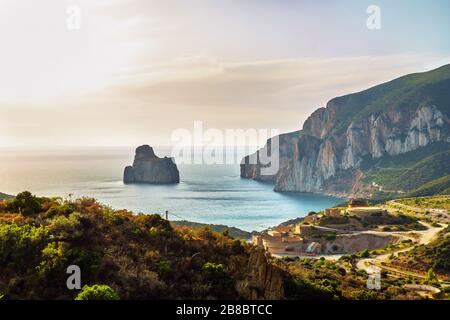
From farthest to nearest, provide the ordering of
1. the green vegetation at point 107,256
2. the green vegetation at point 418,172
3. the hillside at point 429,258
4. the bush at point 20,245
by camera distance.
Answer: the green vegetation at point 418,172
the hillside at point 429,258
the bush at point 20,245
the green vegetation at point 107,256

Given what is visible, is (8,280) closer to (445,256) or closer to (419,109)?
(445,256)

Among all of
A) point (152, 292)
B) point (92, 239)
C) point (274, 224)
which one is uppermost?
point (92, 239)

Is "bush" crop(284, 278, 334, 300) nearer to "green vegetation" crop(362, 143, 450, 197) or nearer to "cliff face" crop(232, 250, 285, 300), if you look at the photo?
"cliff face" crop(232, 250, 285, 300)

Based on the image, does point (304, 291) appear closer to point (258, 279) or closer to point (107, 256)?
point (258, 279)

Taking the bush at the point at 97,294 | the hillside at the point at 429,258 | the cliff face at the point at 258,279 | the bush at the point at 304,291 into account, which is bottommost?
the hillside at the point at 429,258

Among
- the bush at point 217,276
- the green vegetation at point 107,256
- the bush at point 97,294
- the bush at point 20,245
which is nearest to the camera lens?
the bush at point 97,294

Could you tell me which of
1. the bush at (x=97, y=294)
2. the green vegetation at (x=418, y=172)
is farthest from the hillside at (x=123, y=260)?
the green vegetation at (x=418, y=172)

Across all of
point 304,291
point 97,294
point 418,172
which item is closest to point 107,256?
point 97,294

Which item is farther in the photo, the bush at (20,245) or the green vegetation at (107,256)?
the bush at (20,245)

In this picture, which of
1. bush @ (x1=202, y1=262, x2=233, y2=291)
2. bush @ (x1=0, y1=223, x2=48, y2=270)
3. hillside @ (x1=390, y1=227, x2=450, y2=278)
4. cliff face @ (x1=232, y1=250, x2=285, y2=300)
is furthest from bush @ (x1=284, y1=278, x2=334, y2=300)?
hillside @ (x1=390, y1=227, x2=450, y2=278)

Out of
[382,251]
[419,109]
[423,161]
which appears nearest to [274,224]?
[382,251]

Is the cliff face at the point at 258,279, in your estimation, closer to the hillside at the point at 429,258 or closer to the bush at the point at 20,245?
the bush at the point at 20,245
